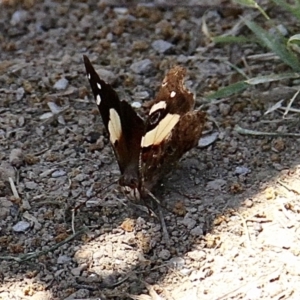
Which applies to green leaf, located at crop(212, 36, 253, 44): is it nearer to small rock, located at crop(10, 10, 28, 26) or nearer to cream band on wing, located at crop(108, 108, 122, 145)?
cream band on wing, located at crop(108, 108, 122, 145)

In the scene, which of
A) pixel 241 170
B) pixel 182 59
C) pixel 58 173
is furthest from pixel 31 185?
pixel 182 59

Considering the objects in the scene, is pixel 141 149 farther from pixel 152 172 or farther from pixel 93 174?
pixel 93 174

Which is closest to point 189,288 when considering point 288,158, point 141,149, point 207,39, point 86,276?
point 86,276

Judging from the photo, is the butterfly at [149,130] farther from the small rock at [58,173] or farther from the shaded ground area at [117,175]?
the small rock at [58,173]

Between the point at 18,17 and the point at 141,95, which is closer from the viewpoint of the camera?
the point at 141,95

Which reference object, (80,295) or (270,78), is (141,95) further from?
(80,295)

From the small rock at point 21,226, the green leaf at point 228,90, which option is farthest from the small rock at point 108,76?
the small rock at point 21,226
